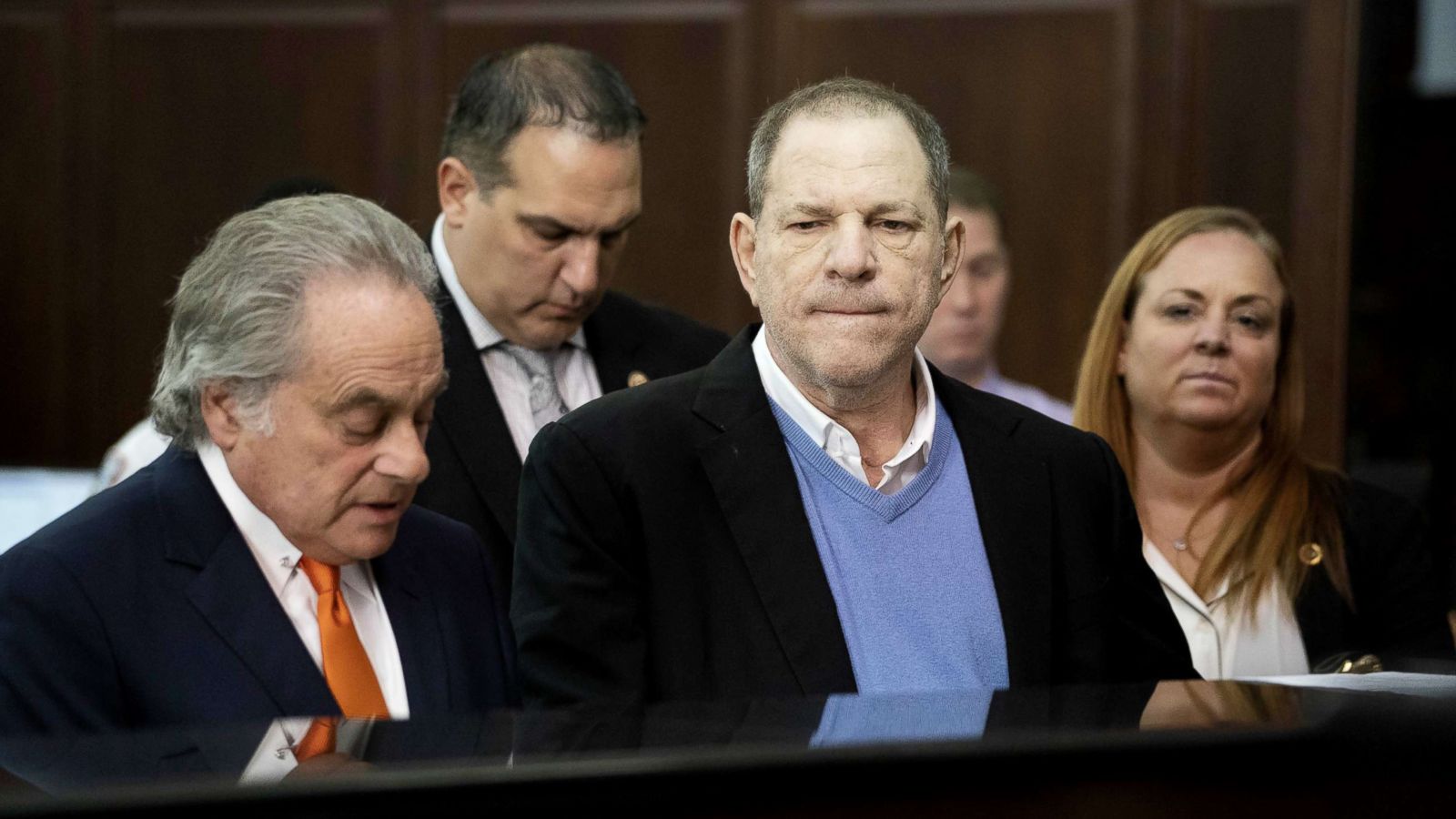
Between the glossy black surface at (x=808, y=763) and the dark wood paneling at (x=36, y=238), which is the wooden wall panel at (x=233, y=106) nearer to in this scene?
the dark wood paneling at (x=36, y=238)

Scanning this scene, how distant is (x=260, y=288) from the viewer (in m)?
1.89

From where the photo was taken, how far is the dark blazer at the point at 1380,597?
2.68 metres

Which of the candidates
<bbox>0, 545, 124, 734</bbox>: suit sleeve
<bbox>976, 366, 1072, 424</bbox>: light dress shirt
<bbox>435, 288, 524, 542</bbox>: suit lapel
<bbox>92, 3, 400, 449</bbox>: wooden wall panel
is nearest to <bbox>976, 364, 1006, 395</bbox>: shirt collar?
<bbox>976, 366, 1072, 424</bbox>: light dress shirt

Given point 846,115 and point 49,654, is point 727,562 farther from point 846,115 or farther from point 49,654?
point 49,654

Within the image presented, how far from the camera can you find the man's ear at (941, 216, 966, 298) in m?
2.10

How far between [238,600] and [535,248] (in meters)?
1.09

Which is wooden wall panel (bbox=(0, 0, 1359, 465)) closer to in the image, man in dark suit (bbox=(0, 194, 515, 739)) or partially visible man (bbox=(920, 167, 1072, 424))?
partially visible man (bbox=(920, 167, 1072, 424))

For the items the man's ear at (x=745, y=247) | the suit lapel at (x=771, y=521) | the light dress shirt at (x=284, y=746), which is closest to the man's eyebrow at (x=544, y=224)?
the man's ear at (x=745, y=247)

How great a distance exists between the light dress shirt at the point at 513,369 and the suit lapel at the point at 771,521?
0.82 meters

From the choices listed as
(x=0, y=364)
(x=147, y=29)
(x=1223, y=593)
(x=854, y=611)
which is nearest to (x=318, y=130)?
(x=147, y=29)

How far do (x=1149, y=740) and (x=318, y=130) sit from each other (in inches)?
174

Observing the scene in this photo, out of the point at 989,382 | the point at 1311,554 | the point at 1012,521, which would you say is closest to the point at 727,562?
the point at 1012,521

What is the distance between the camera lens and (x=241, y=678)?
1.83m

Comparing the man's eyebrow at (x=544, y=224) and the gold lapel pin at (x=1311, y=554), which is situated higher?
the man's eyebrow at (x=544, y=224)
